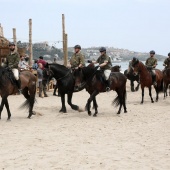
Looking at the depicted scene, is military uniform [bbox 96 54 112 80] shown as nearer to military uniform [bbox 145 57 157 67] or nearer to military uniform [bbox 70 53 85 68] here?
military uniform [bbox 70 53 85 68]

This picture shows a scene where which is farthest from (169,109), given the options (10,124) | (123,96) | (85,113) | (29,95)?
(10,124)

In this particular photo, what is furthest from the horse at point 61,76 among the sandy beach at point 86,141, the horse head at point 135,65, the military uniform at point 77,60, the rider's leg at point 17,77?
the horse head at point 135,65

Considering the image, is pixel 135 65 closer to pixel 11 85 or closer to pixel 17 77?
pixel 17 77

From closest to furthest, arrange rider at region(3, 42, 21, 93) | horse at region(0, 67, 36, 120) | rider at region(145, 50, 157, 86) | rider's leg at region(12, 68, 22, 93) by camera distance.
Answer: horse at region(0, 67, 36, 120)
rider's leg at region(12, 68, 22, 93)
rider at region(3, 42, 21, 93)
rider at region(145, 50, 157, 86)

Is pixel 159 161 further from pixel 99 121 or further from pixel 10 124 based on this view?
pixel 10 124

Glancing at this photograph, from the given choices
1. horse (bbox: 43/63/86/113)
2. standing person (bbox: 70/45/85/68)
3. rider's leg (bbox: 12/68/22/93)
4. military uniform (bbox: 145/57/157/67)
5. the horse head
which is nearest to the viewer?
rider's leg (bbox: 12/68/22/93)

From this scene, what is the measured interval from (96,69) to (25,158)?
240 inches

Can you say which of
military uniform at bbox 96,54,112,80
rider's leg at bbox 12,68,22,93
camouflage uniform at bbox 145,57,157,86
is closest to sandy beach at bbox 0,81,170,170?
rider's leg at bbox 12,68,22,93

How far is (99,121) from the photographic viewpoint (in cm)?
1127

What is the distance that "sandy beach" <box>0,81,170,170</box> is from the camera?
20.9 feet

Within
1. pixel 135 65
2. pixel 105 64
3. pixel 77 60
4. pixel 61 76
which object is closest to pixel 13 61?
pixel 61 76

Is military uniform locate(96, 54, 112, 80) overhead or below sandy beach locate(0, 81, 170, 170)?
overhead

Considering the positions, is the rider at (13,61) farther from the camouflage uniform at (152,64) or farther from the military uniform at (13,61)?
the camouflage uniform at (152,64)

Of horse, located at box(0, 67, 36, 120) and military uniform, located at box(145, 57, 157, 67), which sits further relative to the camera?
military uniform, located at box(145, 57, 157, 67)
